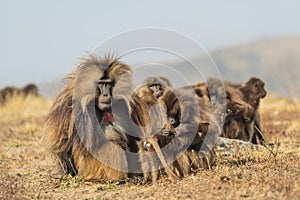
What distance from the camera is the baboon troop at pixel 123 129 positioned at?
7355mm

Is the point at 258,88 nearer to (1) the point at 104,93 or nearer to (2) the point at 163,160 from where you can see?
(2) the point at 163,160

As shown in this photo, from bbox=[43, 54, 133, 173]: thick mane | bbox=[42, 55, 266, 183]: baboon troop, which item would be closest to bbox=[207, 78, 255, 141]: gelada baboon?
bbox=[42, 55, 266, 183]: baboon troop

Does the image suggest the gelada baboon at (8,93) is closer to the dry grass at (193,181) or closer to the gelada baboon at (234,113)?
the dry grass at (193,181)

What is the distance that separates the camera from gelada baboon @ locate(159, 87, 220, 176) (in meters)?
7.35

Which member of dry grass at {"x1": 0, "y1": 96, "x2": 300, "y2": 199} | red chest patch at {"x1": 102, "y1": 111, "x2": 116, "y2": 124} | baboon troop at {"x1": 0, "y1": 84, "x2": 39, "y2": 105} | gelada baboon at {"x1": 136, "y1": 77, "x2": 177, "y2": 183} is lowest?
dry grass at {"x1": 0, "y1": 96, "x2": 300, "y2": 199}

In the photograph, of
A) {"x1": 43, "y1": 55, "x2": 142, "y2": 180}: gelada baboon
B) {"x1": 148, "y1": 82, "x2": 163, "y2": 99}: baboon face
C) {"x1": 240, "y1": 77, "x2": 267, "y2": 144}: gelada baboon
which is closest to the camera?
{"x1": 43, "y1": 55, "x2": 142, "y2": 180}: gelada baboon

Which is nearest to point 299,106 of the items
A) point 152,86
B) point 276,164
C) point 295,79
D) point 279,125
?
point 295,79

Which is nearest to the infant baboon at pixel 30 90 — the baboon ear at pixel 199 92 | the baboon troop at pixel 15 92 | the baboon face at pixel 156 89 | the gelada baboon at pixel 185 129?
the baboon troop at pixel 15 92

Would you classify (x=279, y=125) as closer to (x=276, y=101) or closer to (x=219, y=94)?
(x=219, y=94)

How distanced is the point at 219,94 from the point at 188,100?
4.15m

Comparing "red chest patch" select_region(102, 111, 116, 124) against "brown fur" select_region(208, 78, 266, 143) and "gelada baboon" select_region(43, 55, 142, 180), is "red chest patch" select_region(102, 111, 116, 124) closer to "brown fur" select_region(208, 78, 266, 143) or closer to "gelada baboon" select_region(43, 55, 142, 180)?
"gelada baboon" select_region(43, 55, 142, 180)

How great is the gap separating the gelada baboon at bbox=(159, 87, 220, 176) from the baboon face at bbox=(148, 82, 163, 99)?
957 mm

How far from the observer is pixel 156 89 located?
904cm

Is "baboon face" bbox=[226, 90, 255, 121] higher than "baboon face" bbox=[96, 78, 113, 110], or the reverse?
"baboon face" bbox=[96, 78, 113, 110]
